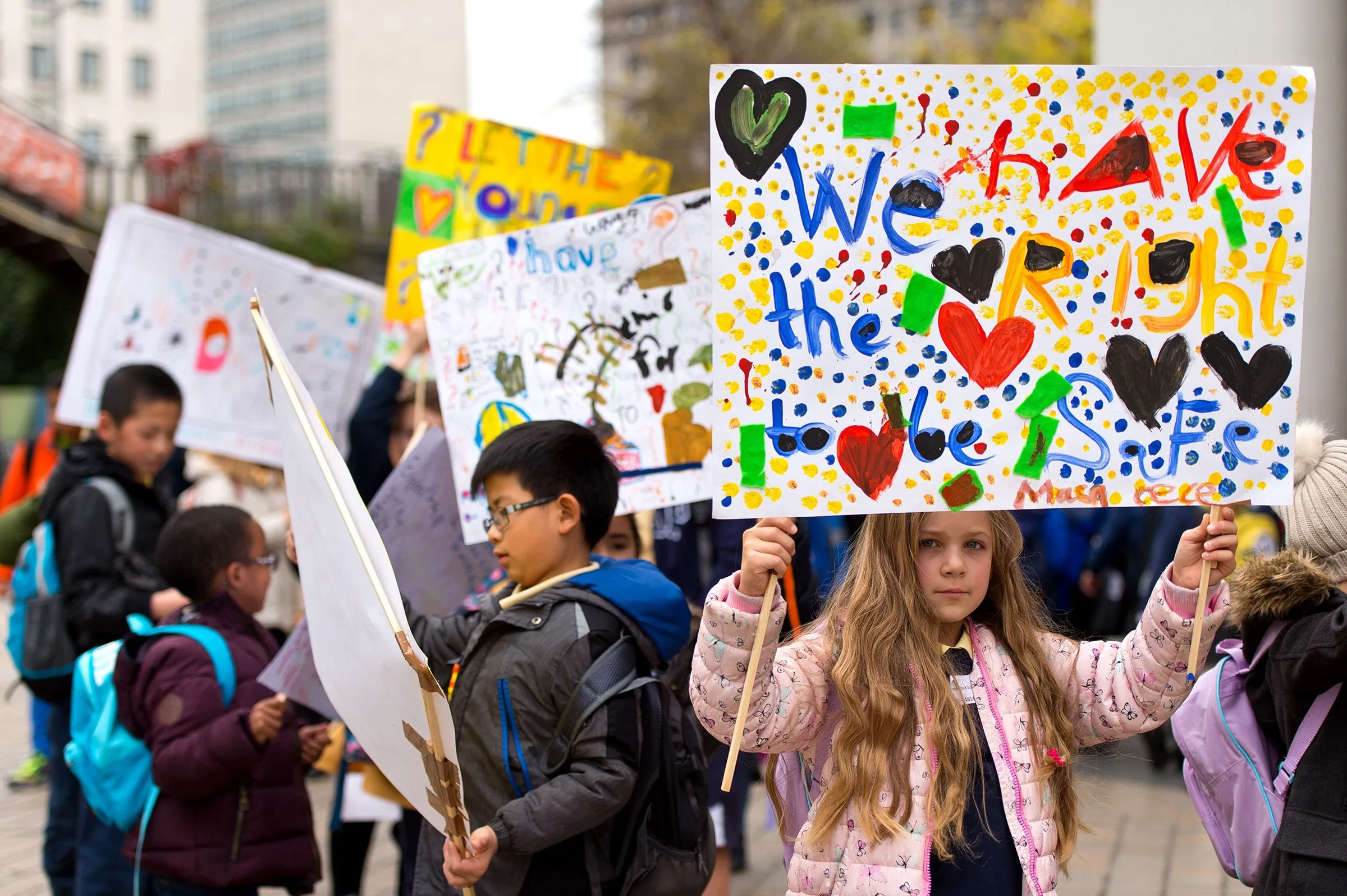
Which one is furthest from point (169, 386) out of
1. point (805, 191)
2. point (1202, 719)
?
point (1202, 719)

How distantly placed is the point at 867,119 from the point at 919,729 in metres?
1.13

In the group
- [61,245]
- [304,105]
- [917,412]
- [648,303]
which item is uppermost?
[304,105]

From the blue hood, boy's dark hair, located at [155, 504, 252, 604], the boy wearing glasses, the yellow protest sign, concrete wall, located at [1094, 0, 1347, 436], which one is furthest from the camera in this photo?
concrete wall, located at [1094, 0, 1347, 436]

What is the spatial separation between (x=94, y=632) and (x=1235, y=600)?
3.49 meters

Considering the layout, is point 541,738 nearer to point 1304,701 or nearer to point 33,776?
point 1304,701

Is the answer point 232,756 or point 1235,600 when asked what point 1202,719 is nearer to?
point 1235,600

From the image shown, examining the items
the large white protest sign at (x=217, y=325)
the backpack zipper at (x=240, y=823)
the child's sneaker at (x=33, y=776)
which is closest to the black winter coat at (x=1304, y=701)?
the backpack zipper at (x=240, y=823)

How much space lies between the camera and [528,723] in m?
3.14

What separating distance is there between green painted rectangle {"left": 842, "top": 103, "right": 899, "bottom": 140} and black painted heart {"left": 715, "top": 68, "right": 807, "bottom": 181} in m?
0.08

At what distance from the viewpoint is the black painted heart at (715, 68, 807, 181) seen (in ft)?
8.42

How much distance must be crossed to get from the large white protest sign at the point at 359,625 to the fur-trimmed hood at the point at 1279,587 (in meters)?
1.61

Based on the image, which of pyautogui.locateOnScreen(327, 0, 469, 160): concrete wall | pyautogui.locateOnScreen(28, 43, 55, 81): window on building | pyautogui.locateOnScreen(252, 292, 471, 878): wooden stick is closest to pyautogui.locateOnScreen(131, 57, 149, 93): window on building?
pyautogui.locateOnScreen(28, 43, 55, 81): window on building

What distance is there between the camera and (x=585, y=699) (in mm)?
3131

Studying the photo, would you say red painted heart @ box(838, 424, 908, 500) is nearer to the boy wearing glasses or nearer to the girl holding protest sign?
the girl holding protest sign
